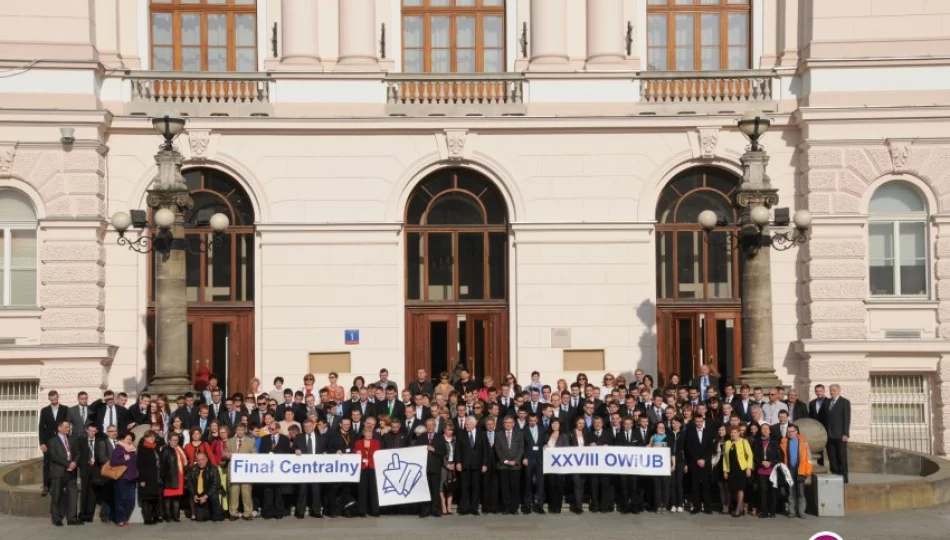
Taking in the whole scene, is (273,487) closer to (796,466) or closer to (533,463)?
(533,463)

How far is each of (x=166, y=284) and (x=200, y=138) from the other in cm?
611

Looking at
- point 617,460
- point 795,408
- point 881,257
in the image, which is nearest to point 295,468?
point 617,460

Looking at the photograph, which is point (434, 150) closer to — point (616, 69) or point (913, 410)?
point (616, 69)

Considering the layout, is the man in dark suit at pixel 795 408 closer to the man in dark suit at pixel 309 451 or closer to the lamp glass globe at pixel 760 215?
the lamp glass globe at pixel 760 215

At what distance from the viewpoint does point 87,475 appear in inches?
1024

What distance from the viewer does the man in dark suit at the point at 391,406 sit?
93.6 feet

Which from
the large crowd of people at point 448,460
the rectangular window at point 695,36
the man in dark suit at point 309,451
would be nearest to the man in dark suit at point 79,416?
the large crowd of people at point 448,460

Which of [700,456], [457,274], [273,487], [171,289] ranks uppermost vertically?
[457,274]

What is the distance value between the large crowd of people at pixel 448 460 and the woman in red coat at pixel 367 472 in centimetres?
2

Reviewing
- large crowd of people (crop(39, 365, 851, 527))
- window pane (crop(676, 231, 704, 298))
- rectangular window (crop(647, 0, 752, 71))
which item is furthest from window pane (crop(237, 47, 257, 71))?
large crowd of people (crop(39, 365, 851, 527))

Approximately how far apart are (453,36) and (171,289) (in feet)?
33.6

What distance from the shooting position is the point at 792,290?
36219mm

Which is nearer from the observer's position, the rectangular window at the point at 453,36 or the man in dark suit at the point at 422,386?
the man in dark suit at the point at 422,386

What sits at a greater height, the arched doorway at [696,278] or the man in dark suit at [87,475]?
the arched doorway at [696,278]
